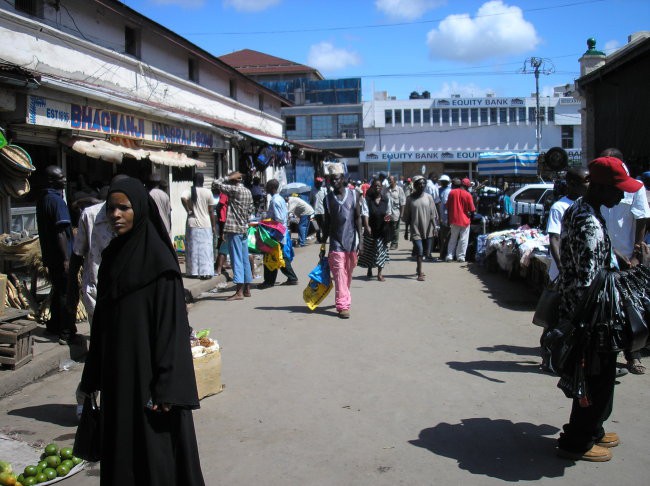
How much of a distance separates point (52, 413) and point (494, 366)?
13.6 ft

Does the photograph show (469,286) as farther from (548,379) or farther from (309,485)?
(309,485)

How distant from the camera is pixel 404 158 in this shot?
68.7 metres

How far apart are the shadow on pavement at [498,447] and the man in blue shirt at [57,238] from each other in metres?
4.26

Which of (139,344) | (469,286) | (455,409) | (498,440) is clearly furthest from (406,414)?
(469,286)

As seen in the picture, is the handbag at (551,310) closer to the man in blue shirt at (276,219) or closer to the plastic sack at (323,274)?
the plastic sack at (323,274)

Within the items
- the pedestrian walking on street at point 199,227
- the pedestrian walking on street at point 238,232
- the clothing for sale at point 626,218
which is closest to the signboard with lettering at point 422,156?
the pedestrian walking on street at point 199,227

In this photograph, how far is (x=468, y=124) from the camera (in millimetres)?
73125

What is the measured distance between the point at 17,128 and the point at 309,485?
7663 mm

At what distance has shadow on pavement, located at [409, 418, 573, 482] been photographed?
4.04 meters

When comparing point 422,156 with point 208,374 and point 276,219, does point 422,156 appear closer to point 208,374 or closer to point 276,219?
point 276,219

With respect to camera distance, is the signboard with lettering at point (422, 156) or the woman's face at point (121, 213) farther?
the signboard with lettering at point (422, 156)

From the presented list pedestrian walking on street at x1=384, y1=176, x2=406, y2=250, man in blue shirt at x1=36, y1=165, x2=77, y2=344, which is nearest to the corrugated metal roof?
pedestrian walking on street at x1=384, y1=176, x2=406, y2=250

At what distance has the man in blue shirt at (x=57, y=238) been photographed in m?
6.98

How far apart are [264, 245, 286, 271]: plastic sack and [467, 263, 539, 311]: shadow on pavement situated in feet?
11.7
